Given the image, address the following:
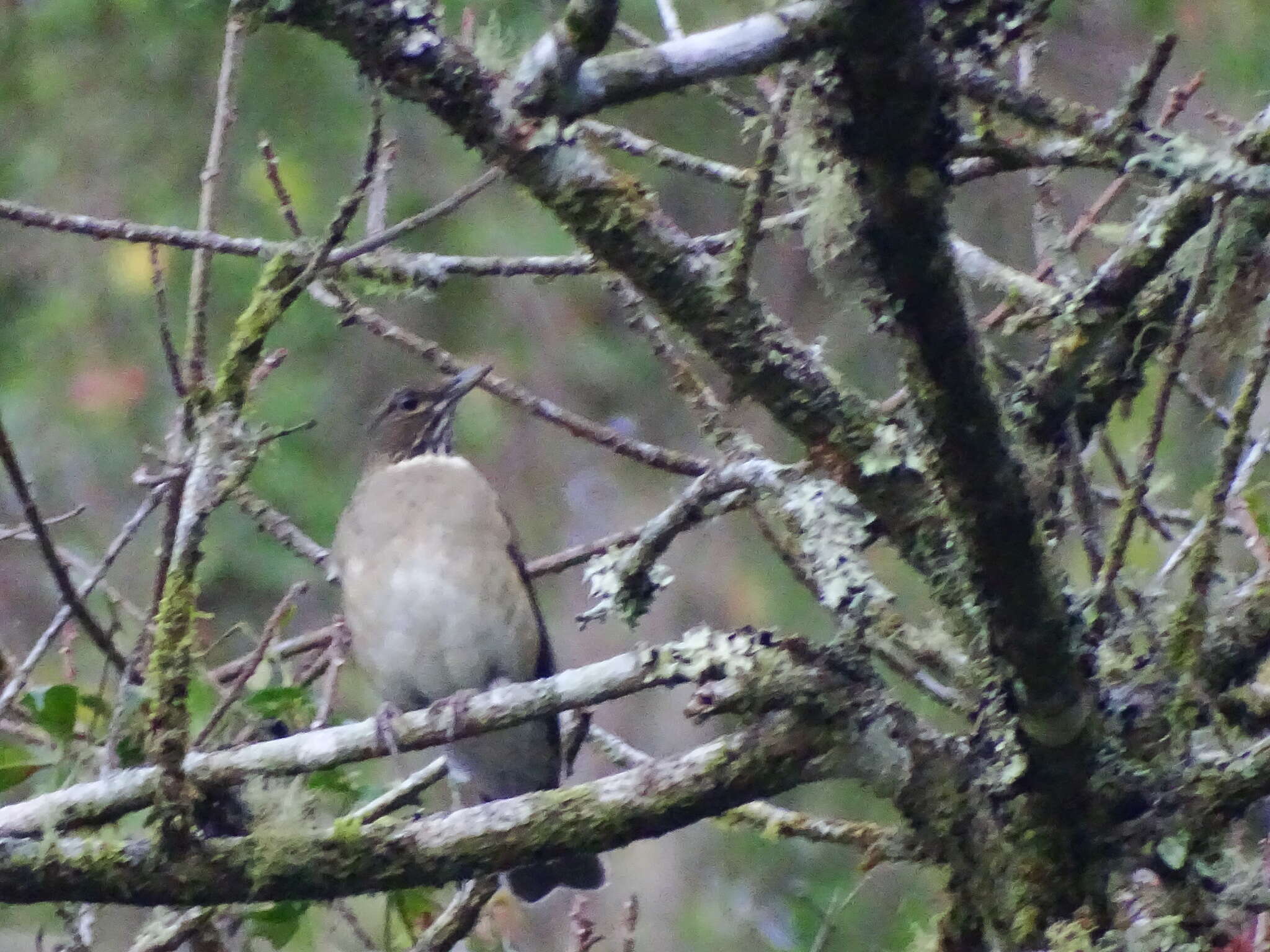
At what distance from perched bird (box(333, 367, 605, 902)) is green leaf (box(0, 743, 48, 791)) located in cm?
134

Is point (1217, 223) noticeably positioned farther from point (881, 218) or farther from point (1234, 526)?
point (1234, 526)

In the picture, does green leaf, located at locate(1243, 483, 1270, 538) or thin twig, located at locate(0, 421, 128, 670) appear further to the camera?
green leaf, located at locate(1243, 483, 1270, 538)

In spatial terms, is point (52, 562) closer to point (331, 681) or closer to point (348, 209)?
point (331, 681)

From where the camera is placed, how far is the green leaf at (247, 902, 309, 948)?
364 cm

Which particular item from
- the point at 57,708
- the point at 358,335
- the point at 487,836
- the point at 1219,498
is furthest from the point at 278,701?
the point at 358,335

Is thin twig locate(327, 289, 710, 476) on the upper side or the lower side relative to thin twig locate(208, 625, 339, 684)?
upper

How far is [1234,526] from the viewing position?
3.87m

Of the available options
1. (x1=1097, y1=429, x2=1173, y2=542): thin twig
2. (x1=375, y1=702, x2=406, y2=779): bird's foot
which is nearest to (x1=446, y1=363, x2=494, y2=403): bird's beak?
(x1=375, y1=702, x2=406, y2=779): bird's foot

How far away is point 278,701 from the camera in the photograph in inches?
148

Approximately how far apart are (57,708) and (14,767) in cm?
16

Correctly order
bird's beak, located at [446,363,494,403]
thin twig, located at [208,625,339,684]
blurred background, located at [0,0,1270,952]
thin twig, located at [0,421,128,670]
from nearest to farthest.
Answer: thin twig, located at [0,421,128,670] < thin twig, located at [208,625,339,684] < bird's beak, located at [446,363,494,403] < blurred background, located at [0,0,1270,952]

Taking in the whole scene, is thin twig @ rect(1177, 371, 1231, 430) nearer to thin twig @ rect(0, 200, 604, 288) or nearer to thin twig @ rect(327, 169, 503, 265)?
thin twig @ rect(0, 200, 604, 288)

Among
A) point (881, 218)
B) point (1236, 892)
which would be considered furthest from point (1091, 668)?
point (881, 218)

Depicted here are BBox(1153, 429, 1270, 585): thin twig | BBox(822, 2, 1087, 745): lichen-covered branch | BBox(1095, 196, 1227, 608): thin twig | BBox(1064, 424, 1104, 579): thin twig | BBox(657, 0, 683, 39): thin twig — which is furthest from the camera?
BBox(657, 0, 683, 39): thin twig
